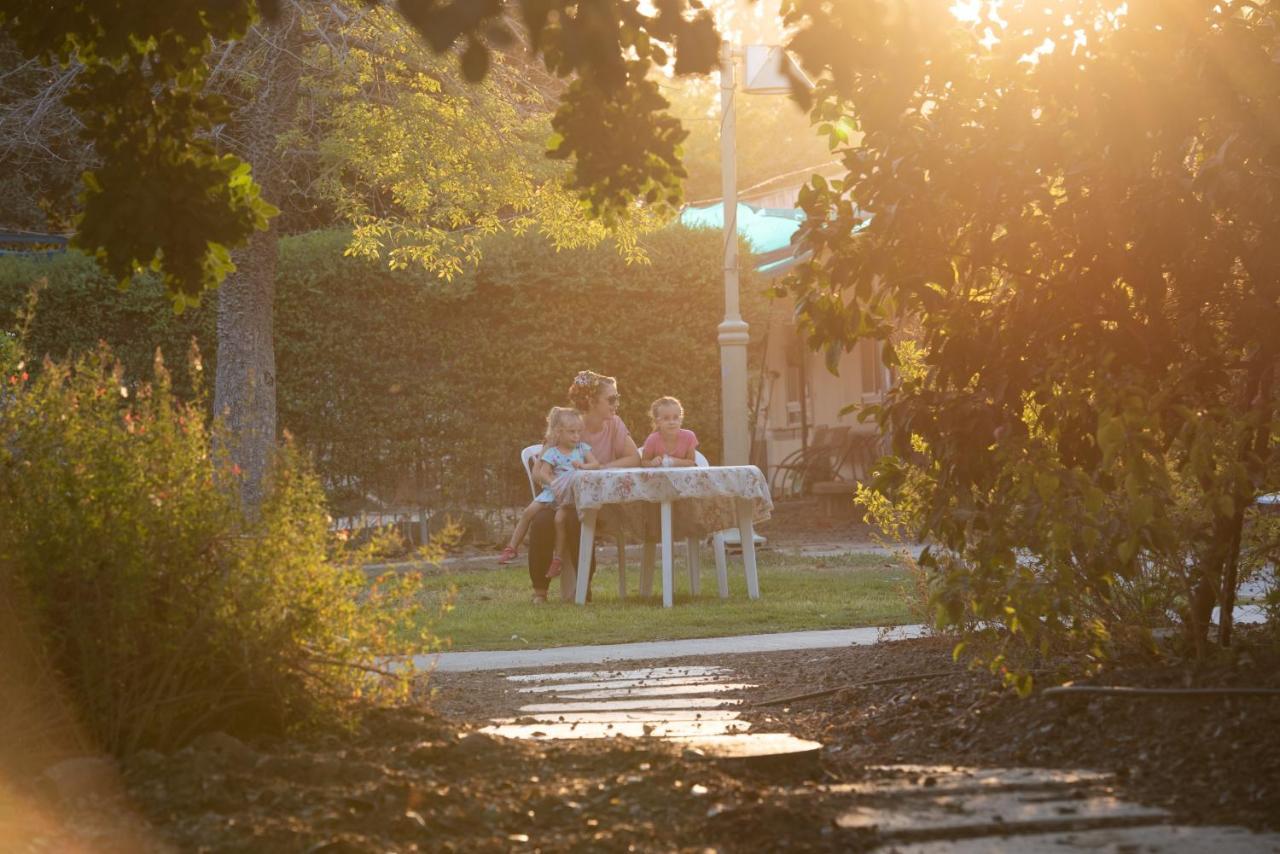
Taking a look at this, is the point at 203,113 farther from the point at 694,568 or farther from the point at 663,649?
the point at 694,568

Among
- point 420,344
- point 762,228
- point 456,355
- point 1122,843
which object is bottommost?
point 1122,843

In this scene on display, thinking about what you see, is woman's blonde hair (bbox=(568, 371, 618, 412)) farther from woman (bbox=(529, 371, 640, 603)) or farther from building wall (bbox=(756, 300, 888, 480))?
building wall (bbox=(756, 300, 888, 480))

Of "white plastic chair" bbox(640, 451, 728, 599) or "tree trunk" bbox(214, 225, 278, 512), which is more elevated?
"tree trunk" bbox(214, 225, 278, 512)

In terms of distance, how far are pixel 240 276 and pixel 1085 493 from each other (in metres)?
11.3

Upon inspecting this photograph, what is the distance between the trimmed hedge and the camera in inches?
662

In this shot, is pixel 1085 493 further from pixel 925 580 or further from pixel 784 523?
pixel 784 523

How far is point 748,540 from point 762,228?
12.4m

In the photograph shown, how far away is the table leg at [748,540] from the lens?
11.0 meters

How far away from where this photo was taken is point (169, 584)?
4.14 metres

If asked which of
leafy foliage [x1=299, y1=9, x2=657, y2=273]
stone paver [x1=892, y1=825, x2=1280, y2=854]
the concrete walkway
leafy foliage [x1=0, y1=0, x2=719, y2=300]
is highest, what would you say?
leafy foliage [x1=299, y1=9, x2=657, y2=273]

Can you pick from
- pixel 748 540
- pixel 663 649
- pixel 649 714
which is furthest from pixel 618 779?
pixel 748 540

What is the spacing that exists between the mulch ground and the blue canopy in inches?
547

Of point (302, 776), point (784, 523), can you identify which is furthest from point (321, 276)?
point (302, 776)

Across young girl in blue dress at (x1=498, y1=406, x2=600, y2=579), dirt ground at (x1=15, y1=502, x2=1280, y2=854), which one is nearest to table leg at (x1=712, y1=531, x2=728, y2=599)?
young girl in blue dress at (x1=498, y1=406, x2=600, y2=579)
